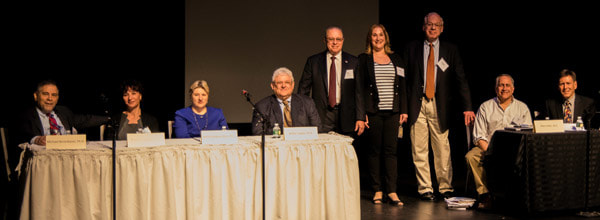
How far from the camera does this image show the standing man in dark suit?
4590 millimetres

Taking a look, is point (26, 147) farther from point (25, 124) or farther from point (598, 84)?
point (598, 84)

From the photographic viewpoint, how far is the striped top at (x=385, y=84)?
435 cm

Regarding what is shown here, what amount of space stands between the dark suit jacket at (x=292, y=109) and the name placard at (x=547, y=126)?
1.62m

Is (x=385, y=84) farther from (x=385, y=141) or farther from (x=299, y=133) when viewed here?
(x=299, y=133)

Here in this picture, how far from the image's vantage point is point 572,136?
Result: 13.0ft

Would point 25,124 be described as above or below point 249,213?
above

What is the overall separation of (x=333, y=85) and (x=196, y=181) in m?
1.78

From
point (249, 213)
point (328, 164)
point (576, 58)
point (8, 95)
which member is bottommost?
point (249, 213)

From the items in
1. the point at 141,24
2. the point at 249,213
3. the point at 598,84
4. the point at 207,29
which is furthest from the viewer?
the point at 207,29

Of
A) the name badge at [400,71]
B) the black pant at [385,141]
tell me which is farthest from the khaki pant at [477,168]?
the name badge at [400,71]

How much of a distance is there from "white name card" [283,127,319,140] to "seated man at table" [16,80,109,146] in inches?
63.8

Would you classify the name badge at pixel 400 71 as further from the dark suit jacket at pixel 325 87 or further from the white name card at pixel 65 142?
the white name card at pixel 65 142

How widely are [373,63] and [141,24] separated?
295cm

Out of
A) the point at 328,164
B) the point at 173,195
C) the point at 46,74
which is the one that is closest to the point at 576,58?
the point at 328,164
